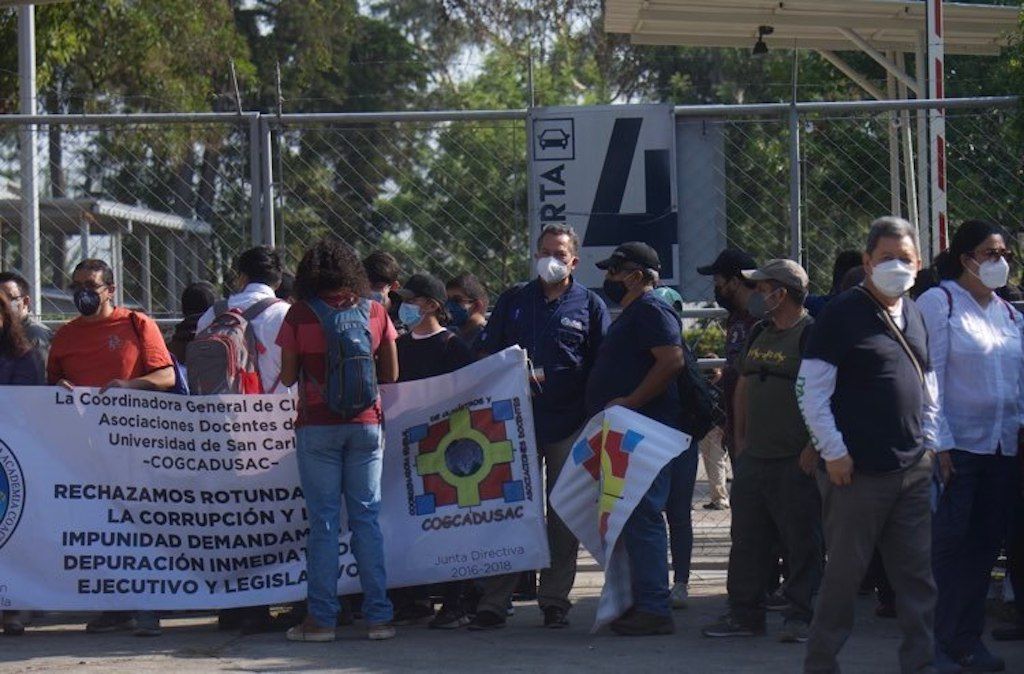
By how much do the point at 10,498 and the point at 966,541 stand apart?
459cm

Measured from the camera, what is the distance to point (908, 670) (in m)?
6.64

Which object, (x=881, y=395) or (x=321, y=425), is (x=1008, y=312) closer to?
(x=881, y=395)

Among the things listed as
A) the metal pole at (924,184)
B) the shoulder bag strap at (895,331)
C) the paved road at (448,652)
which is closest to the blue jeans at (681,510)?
the paved road at (448,652)

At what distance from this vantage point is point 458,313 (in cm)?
937

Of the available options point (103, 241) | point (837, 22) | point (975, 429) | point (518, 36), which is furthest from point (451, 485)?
point (518, 36)

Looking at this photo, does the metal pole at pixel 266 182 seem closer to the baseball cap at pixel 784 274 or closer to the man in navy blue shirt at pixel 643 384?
the man in navy blue shirt at pixel 643 384

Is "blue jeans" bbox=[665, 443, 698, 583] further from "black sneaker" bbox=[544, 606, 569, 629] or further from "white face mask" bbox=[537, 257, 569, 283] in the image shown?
"white face mask" bbox=[537, 257, 569, 283]

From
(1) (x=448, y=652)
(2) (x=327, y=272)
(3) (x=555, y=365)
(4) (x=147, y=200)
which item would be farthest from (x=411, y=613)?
(4) (x=147, y=200)

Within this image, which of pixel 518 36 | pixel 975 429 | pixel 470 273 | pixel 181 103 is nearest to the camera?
pixel 975 429

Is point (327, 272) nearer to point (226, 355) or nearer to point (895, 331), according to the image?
point (226, 355)

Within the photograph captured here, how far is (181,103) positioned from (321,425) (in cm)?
1838

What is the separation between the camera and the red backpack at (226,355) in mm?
8500

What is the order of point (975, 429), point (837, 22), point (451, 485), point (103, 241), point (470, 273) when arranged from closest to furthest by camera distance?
point (975, 429) < point (451, 485) < point (470, 273) < point (103, 241) < point (837, 22)

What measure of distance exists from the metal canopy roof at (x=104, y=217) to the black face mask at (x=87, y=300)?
141 cm
